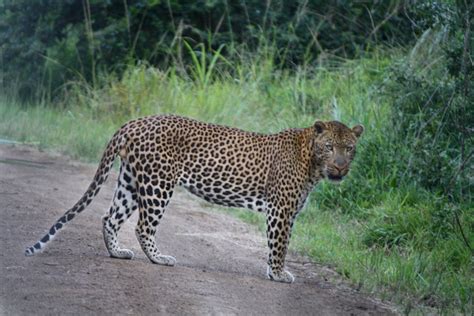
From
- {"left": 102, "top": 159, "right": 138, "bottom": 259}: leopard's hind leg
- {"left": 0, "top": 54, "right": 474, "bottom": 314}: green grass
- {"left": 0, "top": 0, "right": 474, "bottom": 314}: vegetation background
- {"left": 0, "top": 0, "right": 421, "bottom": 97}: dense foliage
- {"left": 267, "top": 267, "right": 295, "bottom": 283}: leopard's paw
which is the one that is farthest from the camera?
{"left": 0, "top": 0, "right": 421, "bottom": 97}: dense foliage

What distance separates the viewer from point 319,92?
1423 centimetres

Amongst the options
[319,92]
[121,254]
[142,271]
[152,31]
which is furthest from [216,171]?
[152,31]

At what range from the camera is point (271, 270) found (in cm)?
814

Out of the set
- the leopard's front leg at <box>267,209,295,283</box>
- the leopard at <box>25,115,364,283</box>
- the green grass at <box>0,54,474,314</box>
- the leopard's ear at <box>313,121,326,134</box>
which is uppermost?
the leopard's ear at <box>313,121,326,134</box>

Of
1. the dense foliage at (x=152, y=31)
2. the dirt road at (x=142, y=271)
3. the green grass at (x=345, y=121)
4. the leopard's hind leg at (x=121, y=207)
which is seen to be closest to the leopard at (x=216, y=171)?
the leopard's hind leg at (x=121, y=207)

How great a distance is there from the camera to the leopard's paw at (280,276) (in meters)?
8.12

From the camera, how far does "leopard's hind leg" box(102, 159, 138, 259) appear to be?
27.1 feet

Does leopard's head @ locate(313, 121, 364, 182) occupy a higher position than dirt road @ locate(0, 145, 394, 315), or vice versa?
leopard's head @ locate(313, 121, 364, 182)

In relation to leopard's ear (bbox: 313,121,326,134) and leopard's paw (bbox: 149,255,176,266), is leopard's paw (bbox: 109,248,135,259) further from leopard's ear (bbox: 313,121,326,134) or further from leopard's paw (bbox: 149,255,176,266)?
leopard's ear (bbox: 313,121,326,134)

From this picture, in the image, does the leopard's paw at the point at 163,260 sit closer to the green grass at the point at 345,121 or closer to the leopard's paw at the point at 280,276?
the leopard's paw at the point at 280,276

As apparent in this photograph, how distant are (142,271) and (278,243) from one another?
1.16 metres

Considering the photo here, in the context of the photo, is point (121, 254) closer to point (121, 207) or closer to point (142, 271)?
point (121, 207)

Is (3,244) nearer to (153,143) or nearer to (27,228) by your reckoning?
(27,228)

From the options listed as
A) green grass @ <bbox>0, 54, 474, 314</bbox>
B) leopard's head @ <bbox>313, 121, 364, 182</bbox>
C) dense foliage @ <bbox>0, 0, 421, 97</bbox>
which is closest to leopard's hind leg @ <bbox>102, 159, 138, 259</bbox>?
leopard's head @ <bbox>313, 121, 364, 182</bbox>
